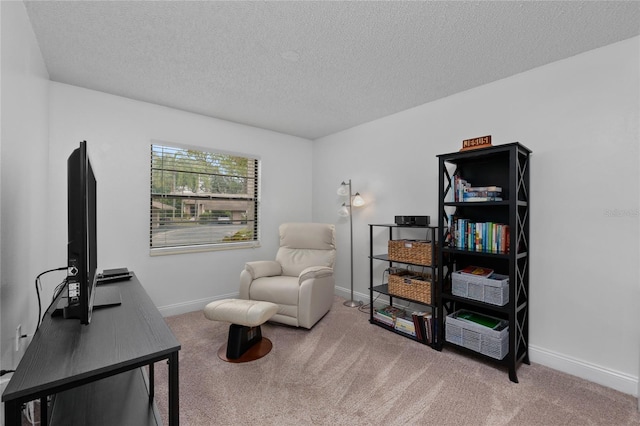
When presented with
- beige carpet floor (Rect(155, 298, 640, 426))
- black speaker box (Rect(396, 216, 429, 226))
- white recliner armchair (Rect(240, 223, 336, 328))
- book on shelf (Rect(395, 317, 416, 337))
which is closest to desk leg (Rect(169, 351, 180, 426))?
beige carpet floor (Rect(155, 298, 640, 426))

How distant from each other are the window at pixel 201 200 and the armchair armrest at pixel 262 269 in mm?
640

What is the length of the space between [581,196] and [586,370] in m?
1.22

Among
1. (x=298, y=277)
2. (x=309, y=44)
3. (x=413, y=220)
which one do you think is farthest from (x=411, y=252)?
(x=309, y=44)

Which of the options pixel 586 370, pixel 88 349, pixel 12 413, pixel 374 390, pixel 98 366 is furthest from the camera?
pixel 586 370

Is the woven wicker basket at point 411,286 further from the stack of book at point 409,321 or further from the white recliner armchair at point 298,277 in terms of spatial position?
the white recliner armchair at point 298,277

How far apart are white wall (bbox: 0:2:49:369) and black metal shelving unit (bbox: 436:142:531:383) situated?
2737mm

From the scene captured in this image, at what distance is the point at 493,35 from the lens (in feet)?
6.02

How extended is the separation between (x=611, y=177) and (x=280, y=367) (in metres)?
2.65

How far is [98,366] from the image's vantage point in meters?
0.93

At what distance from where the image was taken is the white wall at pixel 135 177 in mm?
2531

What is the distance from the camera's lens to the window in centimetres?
313

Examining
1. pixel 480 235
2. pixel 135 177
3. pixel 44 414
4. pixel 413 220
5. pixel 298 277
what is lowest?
pixel 44 414

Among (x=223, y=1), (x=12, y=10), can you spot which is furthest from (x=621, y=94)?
(x=12, y=10)

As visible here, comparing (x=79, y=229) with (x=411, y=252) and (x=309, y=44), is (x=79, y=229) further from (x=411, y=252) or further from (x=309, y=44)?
(x=411, y=252)
